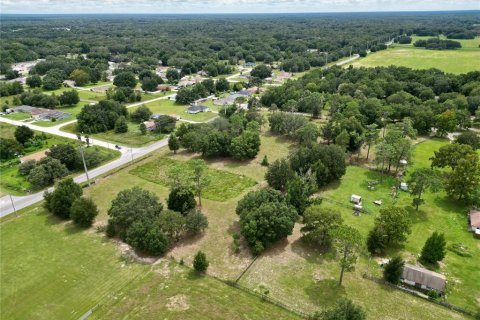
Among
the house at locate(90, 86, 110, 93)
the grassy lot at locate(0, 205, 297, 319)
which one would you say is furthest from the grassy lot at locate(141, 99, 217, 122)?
the grassy lot at locate(0, 205, 297, 319)

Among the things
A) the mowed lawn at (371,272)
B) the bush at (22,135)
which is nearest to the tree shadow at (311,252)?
the mowed lawn at (371,272)

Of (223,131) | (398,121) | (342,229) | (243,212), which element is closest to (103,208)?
(243,212)

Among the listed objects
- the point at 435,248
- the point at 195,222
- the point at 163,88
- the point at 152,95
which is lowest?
the point at 152,95

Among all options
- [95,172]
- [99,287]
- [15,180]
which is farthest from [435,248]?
[15,180]

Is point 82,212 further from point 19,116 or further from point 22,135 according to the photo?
point 19,116

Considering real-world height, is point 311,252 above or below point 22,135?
below

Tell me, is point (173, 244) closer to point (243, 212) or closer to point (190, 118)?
point (243, 212)

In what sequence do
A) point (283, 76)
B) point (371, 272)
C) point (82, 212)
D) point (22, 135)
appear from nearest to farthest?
point (371, 272) < point (82, 212) < point (22, 135) < point (283, 76)

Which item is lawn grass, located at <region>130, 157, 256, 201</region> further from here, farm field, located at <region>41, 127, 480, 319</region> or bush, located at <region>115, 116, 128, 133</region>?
bush, located at <region>115, 116, 128, 133</region>
